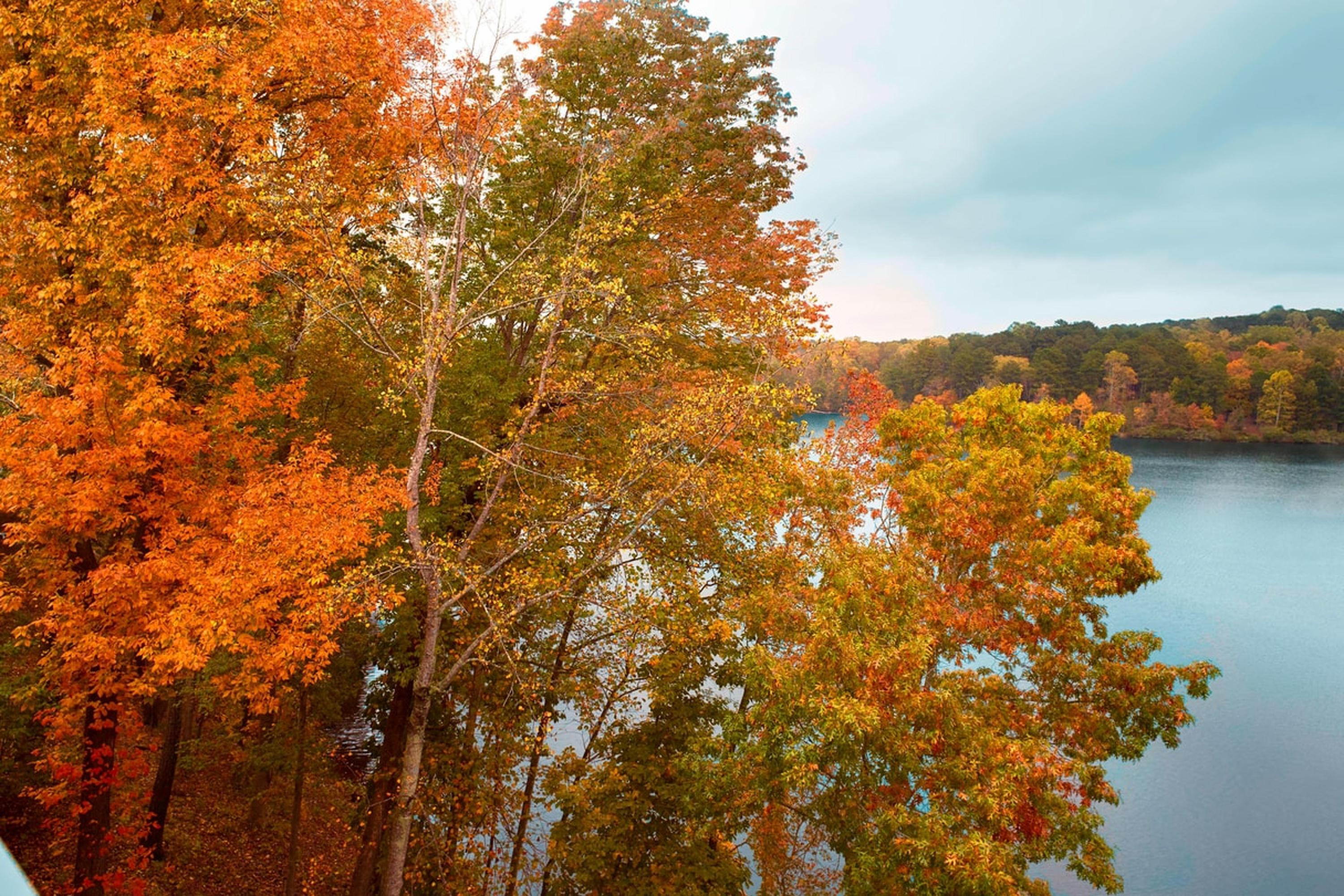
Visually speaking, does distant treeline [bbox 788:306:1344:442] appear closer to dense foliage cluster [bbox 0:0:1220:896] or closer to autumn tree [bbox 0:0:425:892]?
dense foliage cluster [bbox 0:0:1220:896]

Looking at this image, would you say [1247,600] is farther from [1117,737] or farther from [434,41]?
[434,41]

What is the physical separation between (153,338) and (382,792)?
8189 millimetres

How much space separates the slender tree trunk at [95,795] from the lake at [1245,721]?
19093 mm

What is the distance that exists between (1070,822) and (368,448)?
1202cm

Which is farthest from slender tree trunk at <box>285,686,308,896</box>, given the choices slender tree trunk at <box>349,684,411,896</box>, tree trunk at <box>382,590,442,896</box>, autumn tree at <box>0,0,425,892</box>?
tree trunk at <box>382,590,442,896</box>

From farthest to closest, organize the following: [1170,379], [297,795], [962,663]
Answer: [1170,379] < [297,795] < [962,663]

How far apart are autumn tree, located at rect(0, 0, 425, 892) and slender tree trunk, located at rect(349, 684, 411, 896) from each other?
140 inches

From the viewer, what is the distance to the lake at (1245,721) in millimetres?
19469

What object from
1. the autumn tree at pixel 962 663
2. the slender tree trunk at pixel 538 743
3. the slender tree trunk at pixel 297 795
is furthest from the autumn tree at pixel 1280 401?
the slender tree trunk at pixel 297 795

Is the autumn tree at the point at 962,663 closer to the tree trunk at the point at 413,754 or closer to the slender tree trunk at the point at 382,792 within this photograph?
the tree trunk at the point at 413,754

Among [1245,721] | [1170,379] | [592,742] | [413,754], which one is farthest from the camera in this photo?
[1170,379]

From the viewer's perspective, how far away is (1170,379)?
284 ft

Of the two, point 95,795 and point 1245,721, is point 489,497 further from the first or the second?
point 1245,721

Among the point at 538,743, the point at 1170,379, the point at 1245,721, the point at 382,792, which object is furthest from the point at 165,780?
the point at 1170,379
